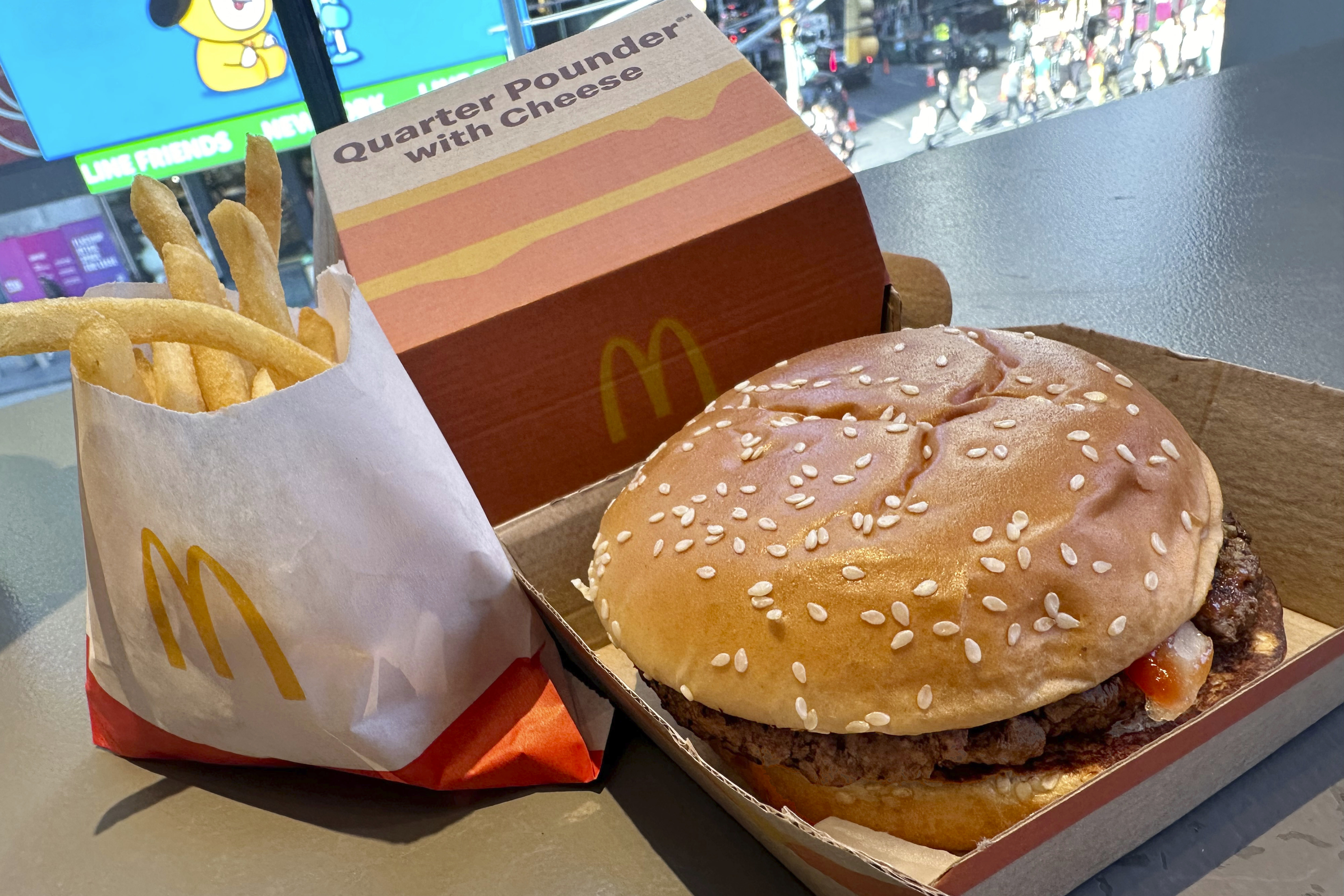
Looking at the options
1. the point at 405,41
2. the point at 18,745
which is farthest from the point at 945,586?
the point at 405,41

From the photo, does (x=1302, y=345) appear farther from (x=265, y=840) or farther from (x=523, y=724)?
(x=265, y=840)

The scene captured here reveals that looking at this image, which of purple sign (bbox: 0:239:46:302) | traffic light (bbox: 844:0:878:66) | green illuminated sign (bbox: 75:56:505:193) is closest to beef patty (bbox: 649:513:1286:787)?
green illuminated sign (bbox: 75:56:505:193)

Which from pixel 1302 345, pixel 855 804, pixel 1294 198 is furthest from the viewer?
pixel 1294 198

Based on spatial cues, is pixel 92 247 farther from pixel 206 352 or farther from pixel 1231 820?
pixel 1231 820

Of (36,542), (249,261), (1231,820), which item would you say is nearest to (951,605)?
(1231,820)

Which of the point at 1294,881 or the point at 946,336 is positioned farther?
the point at 946,336

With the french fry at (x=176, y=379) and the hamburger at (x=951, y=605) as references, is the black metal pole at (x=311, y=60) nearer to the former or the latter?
the french fry at (x=176, y=379)

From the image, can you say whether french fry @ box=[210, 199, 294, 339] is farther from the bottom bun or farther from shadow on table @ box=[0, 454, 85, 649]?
the bottom bun
